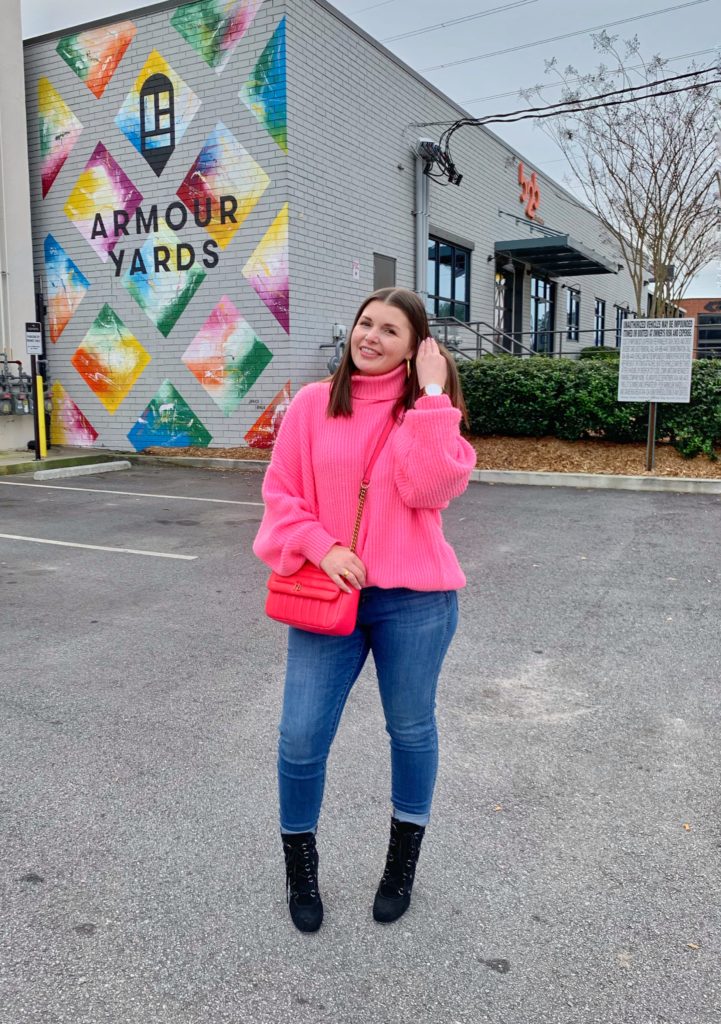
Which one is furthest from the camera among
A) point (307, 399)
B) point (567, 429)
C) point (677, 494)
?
point (567, 429)

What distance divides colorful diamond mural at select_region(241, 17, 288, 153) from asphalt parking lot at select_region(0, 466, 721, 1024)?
9.21 metres

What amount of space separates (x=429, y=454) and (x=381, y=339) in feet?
1.23

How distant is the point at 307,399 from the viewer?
2.43 m

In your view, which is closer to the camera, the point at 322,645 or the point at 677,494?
the point at 322,645

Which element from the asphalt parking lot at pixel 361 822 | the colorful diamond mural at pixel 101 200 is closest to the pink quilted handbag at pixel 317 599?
the asphalt parking lot at pixel 361 822

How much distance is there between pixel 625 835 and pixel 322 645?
1.38 meters

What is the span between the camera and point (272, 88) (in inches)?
499

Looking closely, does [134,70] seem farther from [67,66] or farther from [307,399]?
[307,399]

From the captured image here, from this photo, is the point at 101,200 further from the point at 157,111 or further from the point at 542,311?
the point at 542,311

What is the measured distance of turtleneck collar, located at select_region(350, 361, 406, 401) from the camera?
2375 mm

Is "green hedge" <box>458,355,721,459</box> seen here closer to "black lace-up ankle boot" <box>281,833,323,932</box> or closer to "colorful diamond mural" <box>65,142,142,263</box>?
"colorful diamond mural" <box>65,142,142,263</box>

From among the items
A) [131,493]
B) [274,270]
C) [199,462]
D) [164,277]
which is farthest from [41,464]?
[274,270]

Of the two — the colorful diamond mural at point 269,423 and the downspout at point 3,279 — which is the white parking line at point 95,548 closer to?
the colorful diamond mural at point 269,423

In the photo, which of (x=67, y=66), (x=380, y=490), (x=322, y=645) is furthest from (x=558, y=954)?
(x=67, y=66)
